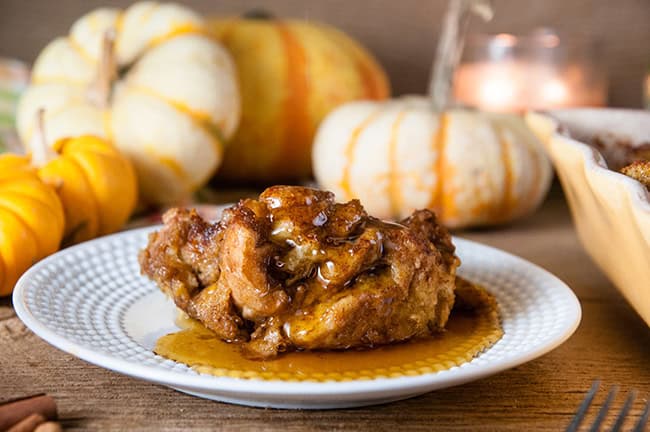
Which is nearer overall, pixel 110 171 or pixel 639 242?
pixel 639 242

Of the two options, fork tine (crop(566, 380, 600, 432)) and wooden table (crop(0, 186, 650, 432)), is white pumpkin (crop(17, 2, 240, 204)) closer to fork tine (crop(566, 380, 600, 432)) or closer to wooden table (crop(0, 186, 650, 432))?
wooden table (crop(0, 186, 650, 432))

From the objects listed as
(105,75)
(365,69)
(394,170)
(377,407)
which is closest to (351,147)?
(394,170)

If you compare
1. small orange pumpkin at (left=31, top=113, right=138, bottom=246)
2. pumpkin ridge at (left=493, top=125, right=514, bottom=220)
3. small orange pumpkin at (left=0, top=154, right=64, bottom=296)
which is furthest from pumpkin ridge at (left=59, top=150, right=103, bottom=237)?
pumpkin ridge at (left=493, top=125, right=514, bottom=220)

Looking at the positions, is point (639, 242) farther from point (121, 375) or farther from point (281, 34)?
point (281, 34)

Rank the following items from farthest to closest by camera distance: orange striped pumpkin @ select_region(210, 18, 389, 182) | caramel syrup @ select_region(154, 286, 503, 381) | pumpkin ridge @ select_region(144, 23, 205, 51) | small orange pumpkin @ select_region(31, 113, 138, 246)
Result: 1. orange striped pumpkin @ select_region(210, 18, 389, 182)
2. pumpkin ridge @ select_region(144, 23, 205, 51)
3. small orange pumpkin @ select_region(31, 113, 138, 246)
4. caramel syrup @ select_region(154, 286, 503, 381)

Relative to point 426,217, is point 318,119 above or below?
below

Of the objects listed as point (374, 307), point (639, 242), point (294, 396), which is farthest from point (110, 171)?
point (639, 242)

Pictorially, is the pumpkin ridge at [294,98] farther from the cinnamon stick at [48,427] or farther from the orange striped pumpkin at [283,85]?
the cinnamon stick at [48,427]
